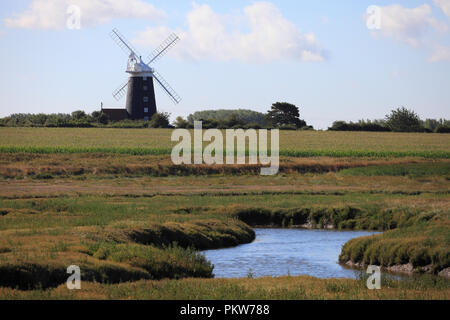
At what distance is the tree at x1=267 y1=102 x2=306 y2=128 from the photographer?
513 feet

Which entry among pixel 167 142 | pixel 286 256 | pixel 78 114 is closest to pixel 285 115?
pixel 78 114

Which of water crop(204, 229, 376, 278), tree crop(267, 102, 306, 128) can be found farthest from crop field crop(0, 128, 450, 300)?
tree crop(267, 102, 306, 128)

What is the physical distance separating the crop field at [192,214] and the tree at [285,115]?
4755cm

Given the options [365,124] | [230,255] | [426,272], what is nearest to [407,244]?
[426,272]

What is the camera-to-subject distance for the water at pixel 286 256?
31.8 metres

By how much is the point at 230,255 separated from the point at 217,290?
1337cm

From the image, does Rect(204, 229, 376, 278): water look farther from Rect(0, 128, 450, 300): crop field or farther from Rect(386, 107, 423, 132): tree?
Rect(386, 107, 423, 132): tree

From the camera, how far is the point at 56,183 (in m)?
68.6

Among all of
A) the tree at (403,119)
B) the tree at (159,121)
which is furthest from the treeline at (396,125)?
the tree at (159,121)

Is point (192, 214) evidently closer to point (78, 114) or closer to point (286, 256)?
point (286, 256)

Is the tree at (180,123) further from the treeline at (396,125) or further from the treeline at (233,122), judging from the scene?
the treeline at (396,125)

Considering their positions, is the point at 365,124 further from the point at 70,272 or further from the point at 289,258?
the point at 70,272

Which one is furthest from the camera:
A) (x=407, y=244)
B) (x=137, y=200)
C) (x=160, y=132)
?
(x=160, y=132)

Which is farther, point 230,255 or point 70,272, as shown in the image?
point 230,255
